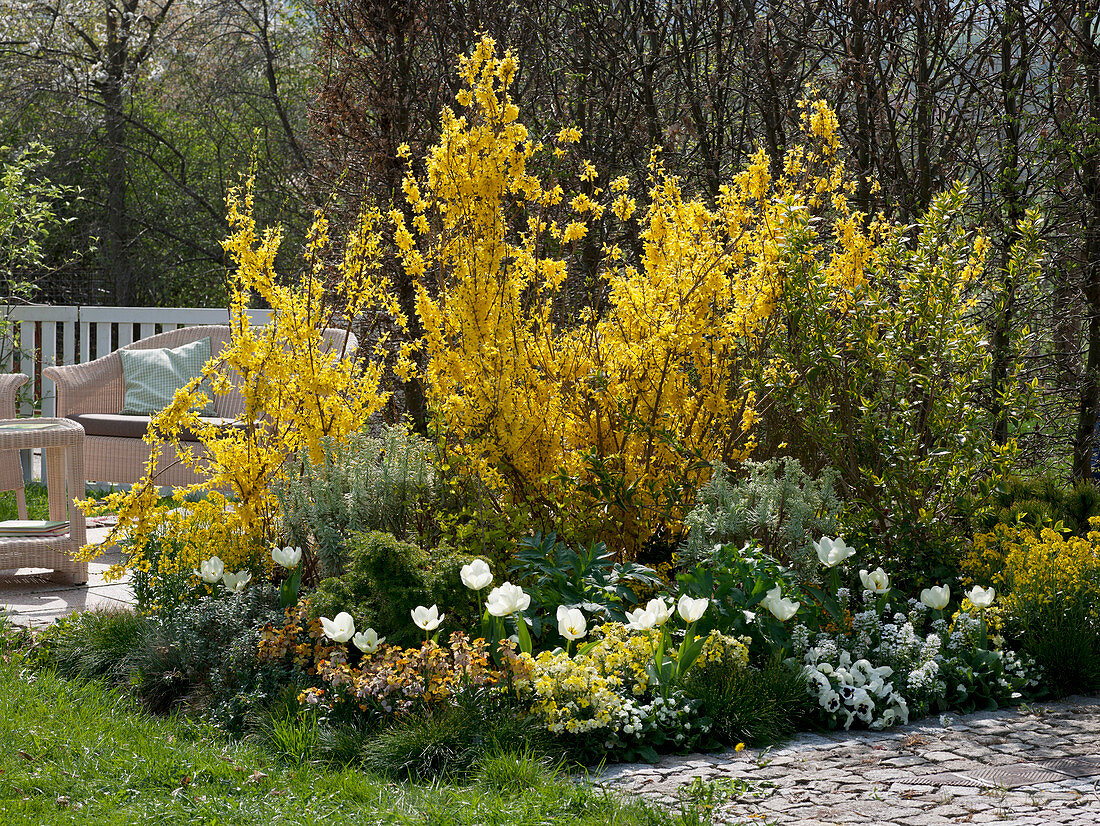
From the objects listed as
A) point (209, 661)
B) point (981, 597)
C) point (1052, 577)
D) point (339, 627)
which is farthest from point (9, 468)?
point (1052, 577)

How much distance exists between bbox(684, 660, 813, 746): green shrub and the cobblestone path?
59mm

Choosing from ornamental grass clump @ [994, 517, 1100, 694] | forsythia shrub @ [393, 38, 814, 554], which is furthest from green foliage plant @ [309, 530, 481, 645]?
ornamental grass clump @ [994, 517, 1100, 694]

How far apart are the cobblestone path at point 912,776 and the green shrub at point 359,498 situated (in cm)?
146

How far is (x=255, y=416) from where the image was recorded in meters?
4.25

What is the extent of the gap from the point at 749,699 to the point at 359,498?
1.56m

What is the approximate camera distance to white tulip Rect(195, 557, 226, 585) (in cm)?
353

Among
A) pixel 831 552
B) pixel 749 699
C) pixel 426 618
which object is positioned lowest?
pixel 749 699

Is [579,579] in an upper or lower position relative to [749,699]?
upper

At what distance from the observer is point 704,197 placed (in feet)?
21.3

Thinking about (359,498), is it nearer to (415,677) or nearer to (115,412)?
(415,677)

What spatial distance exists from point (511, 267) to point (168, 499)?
353 centimetres

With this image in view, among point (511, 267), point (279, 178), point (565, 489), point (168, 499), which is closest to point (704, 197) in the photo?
point (511, 267)

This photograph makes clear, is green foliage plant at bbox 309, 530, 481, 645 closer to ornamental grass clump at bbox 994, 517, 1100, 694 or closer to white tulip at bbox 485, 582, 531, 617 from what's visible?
white tulip at bbox 485, 582, 531, 617

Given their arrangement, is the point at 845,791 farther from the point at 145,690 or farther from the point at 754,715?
the point at 145,690
